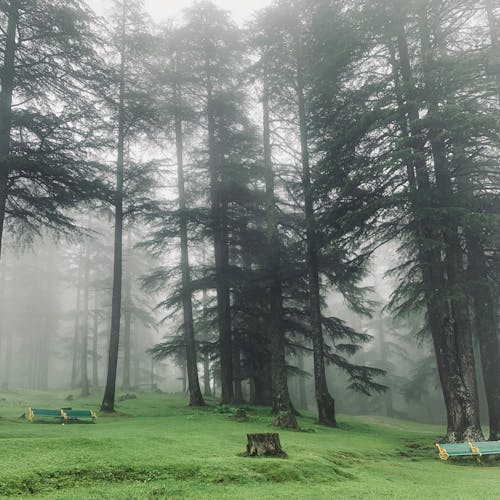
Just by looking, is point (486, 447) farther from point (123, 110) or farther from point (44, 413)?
point (123, 110)

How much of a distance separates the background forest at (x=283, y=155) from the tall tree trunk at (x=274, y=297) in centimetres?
10

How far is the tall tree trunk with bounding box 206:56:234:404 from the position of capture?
19078 mm

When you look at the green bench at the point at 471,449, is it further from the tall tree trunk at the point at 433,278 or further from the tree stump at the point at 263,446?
the tree stump at the point at 263,446

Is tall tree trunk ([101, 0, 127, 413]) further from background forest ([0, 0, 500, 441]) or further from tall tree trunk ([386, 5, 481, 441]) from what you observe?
tall tree trunk ([386, 5, 481, 441])

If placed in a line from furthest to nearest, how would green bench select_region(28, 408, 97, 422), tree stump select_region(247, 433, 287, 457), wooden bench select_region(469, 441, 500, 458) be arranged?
green bench select_region(28, 408, 97, 422) < wooden bench select_region(469, 441, 500, 458) < tree stump select_region(247, 433, 287, 457)

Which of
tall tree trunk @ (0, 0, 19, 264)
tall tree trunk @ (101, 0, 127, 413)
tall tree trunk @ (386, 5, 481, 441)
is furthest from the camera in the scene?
tall tree trunk @ (101, 0, 127, 413)

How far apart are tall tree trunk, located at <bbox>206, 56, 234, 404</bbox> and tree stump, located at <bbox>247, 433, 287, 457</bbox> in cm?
1036

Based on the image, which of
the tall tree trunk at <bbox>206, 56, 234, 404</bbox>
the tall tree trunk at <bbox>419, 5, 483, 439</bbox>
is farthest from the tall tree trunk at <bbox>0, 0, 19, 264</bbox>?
the tall tree trunk at <bbox>419, 5, 483, 439</bbox>

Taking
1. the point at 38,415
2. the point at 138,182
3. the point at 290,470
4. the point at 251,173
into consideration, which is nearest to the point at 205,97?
the point at 251,173

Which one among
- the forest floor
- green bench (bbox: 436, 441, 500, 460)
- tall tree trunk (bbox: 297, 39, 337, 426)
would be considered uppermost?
tall tree trunk (bbox: 297, 39, 337, 426)

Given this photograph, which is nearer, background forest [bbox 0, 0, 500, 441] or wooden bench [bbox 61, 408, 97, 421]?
background forest [bbox 0, 0, 500, 441]

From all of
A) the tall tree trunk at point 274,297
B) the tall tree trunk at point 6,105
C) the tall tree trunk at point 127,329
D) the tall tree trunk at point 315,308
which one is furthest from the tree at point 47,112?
the tall tree trunk at point 127,329

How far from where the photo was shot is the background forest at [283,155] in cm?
1239

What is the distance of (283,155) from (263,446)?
49.1ft
